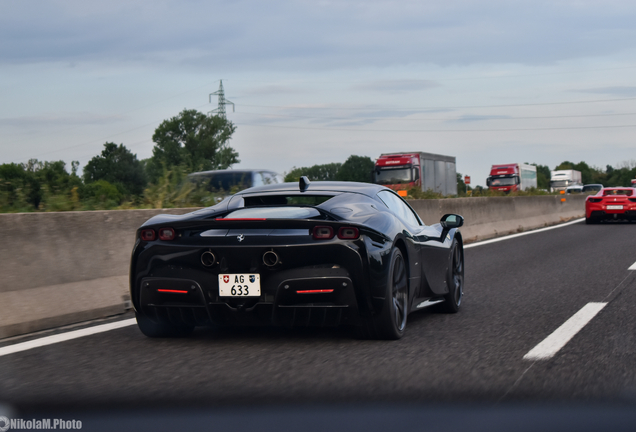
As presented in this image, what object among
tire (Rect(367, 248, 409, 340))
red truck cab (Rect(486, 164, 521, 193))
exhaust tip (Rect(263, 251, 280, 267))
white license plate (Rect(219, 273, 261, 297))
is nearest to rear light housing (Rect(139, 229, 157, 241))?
white license plate (Rect(219, 273, 261, 297))

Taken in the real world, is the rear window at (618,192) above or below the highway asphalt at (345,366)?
above

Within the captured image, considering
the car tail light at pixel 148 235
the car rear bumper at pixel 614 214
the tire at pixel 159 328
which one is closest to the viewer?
the car tail light at pixel 148 235

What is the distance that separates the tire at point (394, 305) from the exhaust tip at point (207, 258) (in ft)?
3.98

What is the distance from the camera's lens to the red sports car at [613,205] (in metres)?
24.9

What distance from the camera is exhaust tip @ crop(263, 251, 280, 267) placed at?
548 cm

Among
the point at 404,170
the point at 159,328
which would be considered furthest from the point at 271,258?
the point at 404,170

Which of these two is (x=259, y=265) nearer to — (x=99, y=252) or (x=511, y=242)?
(x=99, y=252)

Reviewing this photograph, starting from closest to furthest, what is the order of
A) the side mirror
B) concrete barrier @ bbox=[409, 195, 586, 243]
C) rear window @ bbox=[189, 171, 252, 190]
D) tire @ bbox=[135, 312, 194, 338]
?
tire @ bbox=[135, 312, 194, 338] < the side mirror < concrete barrier @ bbox=[409, 195, 586, 243] < rear window @ bbox=[189, 171, 252, 190]

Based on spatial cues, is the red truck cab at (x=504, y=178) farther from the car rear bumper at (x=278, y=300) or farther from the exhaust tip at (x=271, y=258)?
the exhaust tip at (x=271, y=258)

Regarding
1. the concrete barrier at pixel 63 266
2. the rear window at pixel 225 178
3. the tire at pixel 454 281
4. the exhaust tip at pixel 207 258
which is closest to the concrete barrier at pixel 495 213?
the rear window at pixel 225 178

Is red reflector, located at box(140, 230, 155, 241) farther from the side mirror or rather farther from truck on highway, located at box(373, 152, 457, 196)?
truck on highway, located at box(373, 152, 457, 196)

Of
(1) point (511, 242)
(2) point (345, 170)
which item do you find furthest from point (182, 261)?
(2) point (345, 170)

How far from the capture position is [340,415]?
4.05m

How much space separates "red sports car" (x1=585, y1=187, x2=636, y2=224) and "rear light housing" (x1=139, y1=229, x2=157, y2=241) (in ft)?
71.4
